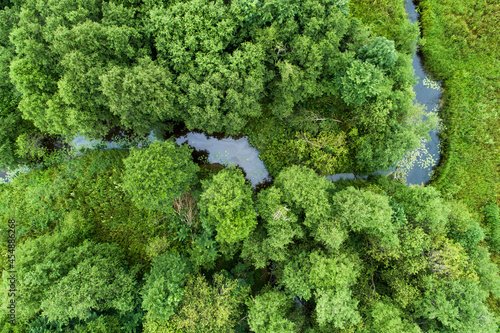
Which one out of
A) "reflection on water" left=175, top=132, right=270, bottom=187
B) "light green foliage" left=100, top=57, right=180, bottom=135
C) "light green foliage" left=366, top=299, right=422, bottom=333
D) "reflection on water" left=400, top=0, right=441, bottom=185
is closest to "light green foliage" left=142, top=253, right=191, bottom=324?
"reflection on water" left=175, top=132, right=270, bottom=187

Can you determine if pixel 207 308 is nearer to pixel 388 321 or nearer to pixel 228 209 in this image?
pixel 228 209

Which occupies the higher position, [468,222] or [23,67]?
[23,67]

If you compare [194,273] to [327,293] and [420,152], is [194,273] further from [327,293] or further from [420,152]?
[420,152]

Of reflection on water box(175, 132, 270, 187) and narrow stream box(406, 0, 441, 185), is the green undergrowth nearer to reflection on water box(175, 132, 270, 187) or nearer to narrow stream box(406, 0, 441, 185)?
narrow stream box(406, 0, 441, 185)

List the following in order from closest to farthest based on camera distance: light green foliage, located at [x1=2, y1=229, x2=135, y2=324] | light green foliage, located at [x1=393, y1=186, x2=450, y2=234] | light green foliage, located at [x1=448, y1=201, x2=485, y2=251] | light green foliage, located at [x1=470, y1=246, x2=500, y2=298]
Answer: light green foliage, located at [x1=2, y1=229, x2=135, y2=324] < light green foliage, located at [x1=393, y1=186, x2=450, y2=234] < light green foliage, located at [x1=470, y1=246, x2=500, y2=298] < light green foliage, located at [x1=448, y1=201, x2=485, y2=251]

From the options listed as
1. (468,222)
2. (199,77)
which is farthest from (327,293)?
(199,77)
